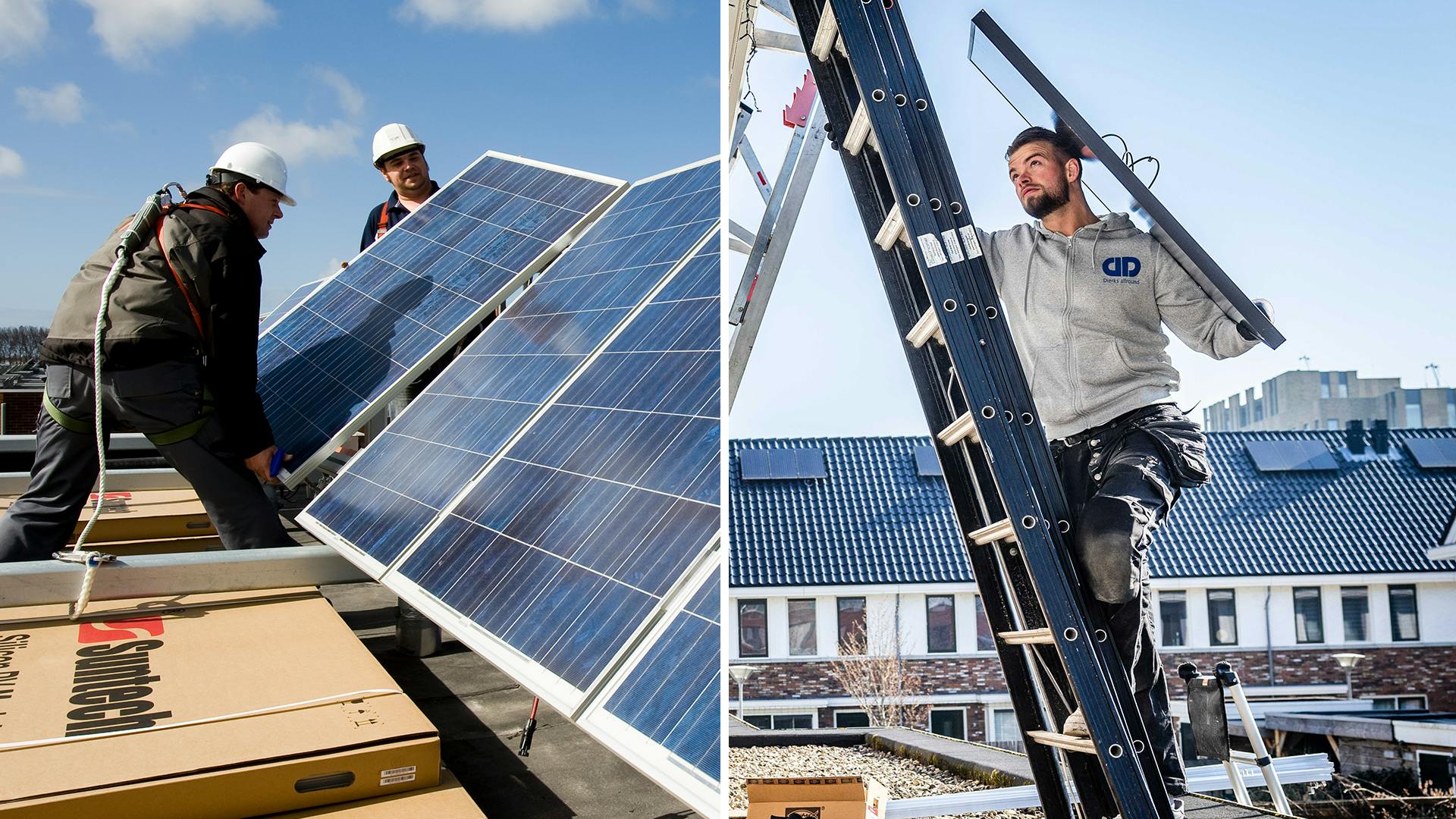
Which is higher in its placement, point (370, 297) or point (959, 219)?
point (370, 297)

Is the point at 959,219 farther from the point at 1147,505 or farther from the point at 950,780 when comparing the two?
the point at 950,780

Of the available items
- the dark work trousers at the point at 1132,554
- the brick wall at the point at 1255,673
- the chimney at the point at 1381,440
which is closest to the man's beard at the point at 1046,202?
the dark work trousers at the point at 1132,554

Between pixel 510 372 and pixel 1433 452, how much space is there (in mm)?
16562

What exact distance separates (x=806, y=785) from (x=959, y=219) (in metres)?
2.51

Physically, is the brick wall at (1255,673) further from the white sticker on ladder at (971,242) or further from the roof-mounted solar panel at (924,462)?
the white sticker on ladder at (971,242)

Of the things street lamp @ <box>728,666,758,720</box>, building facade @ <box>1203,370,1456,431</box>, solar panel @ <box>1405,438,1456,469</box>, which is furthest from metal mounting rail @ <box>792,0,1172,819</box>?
solar panel @ <box>1405,438,1456,469</box>

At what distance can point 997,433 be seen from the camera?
2.25 m

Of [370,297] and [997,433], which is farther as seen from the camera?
[370,297]

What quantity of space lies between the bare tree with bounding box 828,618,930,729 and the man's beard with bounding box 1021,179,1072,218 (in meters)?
12.2

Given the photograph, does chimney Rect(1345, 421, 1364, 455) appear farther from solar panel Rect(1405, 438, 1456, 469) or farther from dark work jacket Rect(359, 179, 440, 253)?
dark work jacket Rect(359, 179, 440, 253)

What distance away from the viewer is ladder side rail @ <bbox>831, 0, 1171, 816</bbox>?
2.16 metres

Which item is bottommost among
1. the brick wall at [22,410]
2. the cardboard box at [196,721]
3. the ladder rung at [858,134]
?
the cardboard box at [196,721]

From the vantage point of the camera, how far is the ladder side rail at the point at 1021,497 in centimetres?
216

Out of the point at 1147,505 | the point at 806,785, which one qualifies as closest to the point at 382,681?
the point at 1147,505
